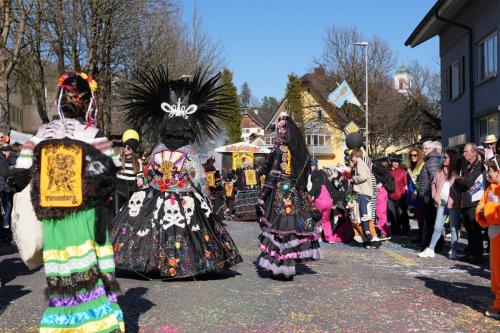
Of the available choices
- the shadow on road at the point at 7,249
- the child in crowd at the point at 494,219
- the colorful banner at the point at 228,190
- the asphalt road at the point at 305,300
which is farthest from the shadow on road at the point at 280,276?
→ the colorful banner at the point at 228,190

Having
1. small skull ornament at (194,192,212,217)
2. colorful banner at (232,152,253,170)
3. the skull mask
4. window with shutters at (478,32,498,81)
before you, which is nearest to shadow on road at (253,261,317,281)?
small skull ornament at (194,192,212,217)

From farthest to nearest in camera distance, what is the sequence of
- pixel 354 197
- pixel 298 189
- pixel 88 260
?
pixel 354 197 → pixel 298 189 → pixel 88 260

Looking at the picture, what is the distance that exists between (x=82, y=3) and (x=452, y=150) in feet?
49.8

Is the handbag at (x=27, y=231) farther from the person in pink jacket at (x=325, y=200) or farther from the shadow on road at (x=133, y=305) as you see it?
the person in pink jacket at (x=325, y=200)

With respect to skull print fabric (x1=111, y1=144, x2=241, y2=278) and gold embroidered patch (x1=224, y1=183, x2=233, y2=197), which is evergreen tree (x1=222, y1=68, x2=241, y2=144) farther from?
gold embroidered patch (x1=224, y1=183, x2=233, y2=197)

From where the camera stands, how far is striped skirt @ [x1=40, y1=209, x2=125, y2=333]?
413 centimetres

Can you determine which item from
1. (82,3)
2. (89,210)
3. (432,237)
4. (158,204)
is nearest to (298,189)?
(158,204)

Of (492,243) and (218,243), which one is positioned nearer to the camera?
(492,243)

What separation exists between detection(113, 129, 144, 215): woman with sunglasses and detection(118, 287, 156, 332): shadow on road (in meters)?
4.24

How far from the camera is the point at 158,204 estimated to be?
761 cm

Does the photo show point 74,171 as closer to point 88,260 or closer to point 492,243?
point 88,260

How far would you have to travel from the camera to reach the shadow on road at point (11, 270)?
8.03 m

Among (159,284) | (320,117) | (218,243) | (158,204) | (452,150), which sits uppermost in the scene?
(320,117)

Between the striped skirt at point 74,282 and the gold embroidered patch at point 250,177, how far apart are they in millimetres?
15190
